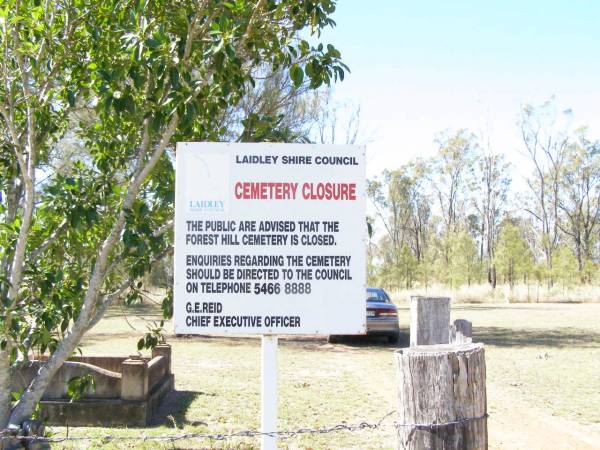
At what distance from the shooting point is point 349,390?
32.9 feet

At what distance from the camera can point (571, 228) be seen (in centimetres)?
6397

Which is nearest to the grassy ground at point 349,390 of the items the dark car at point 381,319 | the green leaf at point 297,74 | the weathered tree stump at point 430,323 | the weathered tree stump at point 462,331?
the dark car at point 381,319

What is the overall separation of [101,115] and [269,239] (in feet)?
8.15

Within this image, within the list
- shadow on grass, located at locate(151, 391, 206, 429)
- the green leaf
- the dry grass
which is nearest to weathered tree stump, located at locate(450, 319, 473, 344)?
the green leaf

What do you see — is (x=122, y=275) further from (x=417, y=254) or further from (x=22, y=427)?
(x=417, y=254)

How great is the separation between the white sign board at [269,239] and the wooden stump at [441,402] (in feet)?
2.68

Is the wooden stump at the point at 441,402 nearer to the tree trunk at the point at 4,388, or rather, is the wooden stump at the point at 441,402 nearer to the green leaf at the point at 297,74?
the green leaf at the point at 297,74

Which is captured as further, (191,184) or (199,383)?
(199,383)

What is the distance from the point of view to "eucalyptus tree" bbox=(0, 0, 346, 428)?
468 centimetres

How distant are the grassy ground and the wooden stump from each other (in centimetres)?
→ 393

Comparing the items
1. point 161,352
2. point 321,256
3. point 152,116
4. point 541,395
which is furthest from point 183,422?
point 541,395

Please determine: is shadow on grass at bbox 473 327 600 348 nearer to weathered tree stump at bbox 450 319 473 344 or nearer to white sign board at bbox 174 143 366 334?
weathered tree stump at bbox 450 319 473 344

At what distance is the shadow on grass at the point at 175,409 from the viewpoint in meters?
7.47

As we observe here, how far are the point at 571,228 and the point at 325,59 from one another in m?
64.9
